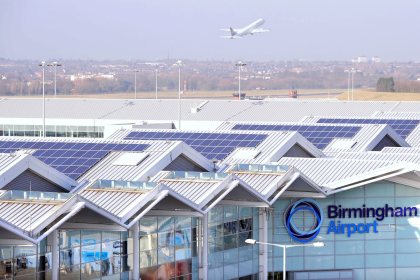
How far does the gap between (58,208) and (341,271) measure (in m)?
22.2

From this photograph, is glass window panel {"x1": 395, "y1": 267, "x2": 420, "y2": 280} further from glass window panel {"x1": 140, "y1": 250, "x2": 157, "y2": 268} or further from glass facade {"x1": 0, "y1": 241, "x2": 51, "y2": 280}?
glass facade {"x1": 0, "y1": 241, "x2": 51, "y2": 280}

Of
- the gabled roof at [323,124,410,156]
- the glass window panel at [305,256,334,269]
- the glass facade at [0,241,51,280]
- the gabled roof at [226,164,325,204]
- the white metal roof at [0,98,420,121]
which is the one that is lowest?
the glass window panel at [305,256,334,269]

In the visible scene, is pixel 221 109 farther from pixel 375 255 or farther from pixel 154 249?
pixel 154 249

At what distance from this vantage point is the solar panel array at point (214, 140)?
Result: 3019 inches

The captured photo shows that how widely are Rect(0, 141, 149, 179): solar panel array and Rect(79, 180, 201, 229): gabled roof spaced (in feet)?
22.2

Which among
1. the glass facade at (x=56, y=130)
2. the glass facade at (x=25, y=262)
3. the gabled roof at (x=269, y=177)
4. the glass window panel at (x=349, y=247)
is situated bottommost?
the glass window panel at (x=349, y=247)

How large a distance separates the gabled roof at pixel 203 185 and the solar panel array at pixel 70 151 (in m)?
5.20

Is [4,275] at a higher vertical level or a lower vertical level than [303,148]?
lower

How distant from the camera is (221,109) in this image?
5851 inches

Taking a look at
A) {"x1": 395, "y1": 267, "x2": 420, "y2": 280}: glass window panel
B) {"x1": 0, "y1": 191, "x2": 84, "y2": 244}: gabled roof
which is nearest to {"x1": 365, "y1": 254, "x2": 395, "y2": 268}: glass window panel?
{"x1": 395, "y1": 267, "x2": 420, "y2": 280}: glass window panel

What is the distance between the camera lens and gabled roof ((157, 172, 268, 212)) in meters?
62.2

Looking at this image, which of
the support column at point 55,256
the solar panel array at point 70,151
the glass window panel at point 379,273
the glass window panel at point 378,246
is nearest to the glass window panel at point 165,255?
the solar panel array at point 70,151

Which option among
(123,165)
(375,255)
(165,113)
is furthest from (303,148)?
(165,113)

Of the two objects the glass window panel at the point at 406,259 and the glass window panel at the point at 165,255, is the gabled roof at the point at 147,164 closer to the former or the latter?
the glass window panel at the point at 165,255
